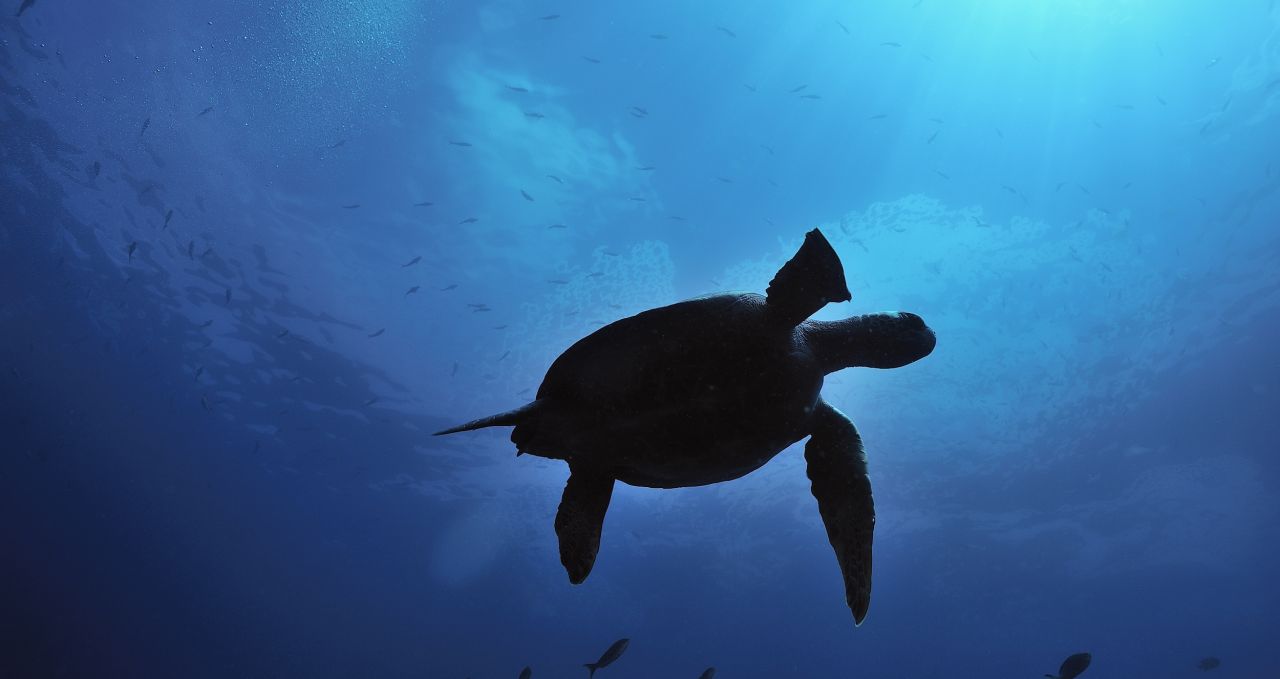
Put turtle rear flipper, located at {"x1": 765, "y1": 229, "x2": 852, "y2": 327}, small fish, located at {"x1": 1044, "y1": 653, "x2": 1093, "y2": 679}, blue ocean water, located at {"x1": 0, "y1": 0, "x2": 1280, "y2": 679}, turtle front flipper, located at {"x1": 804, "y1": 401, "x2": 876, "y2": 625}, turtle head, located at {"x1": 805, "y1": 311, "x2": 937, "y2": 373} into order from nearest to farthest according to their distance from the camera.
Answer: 1. turtle rear flipper, located at {"x1": 765, "y1": 229, "x2": 852, "y2": 327}
2. turtle front flipper, located at {"x1": 804, "y1": 401, "x2": 876, "y2": 625}
3. turtle head, located at {"x1": 805, "y1": 311, "x2": 937, "y2": 373}
4. small fish, located at {"x1": 1044, "y1": 653, "x2": 1093, "y2": 679}
5. blue ocean water, located at {"x1": 0, "y1": 0, "x2": 1280, "y2": 679}

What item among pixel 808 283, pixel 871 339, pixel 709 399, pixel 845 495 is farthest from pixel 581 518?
pixel 871 339

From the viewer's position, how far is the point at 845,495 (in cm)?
392

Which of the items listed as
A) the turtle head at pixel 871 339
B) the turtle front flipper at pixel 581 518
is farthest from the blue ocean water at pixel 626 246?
the turtle front flipper at pixel 581 518

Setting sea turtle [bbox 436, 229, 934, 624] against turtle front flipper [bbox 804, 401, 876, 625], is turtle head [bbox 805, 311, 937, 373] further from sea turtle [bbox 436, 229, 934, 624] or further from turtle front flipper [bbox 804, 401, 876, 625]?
turtle front flipper [bbox 804, 401, 876, 625]

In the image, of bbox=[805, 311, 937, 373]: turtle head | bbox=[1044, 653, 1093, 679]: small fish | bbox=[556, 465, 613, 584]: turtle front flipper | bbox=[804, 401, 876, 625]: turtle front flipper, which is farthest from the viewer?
bbox=[1044, 653, 1093, 679]: small fish

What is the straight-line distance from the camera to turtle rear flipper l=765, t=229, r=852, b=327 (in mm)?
3488

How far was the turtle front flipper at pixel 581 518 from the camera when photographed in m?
3.85

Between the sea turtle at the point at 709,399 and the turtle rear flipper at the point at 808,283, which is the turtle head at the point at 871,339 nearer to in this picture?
the sea turtle at the point at 709,399

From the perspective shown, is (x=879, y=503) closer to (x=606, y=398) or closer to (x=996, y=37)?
(x=996, y=37)

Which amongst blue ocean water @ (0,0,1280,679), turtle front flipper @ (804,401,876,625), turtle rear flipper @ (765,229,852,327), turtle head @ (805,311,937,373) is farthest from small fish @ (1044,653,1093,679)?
turtle rear flipper @ (765,229,852,327)

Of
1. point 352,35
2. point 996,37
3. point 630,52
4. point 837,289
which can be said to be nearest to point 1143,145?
point 996,37

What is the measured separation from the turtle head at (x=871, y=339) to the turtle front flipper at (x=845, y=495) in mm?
393

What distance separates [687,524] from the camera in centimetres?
3109

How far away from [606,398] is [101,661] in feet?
228
